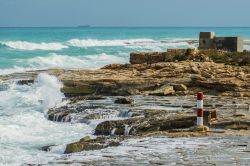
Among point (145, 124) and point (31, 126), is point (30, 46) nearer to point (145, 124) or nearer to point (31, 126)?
point (31, 126)

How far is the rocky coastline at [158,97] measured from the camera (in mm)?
13172

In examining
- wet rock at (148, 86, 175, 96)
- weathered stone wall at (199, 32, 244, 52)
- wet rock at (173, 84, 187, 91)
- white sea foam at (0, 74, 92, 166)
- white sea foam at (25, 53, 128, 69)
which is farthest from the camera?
white sea foam at (25, 53, 128, 69)

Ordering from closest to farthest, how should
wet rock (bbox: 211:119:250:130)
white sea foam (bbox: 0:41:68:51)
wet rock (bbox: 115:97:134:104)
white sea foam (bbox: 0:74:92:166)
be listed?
white sea foam (bbox: 0:74:92:166) → wet rock (bbox: 211:119:250:130) → wet rock (bbox: 115:97:134:104) → white sea foam (bbox: 0:41:68:51)

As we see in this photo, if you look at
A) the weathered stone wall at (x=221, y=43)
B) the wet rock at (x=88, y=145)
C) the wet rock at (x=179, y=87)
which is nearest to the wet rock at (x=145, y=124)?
the wet rock at (x=88, y=145)

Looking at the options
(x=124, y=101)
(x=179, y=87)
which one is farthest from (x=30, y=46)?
(x=124, y=101)

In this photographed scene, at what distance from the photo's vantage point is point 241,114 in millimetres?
14352

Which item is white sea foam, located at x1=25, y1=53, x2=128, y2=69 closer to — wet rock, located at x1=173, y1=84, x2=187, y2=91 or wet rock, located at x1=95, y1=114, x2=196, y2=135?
wet rock, located at x1=173, y1=84, x2=187, y2=91

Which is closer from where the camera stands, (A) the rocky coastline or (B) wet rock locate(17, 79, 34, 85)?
(A) the rocky coastline

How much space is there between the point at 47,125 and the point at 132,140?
5042 millimetres

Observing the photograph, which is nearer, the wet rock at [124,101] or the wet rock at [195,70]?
the wet rock at [124,101]

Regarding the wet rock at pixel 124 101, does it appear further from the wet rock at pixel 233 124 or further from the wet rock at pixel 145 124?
the wet rock at pixel 233 124

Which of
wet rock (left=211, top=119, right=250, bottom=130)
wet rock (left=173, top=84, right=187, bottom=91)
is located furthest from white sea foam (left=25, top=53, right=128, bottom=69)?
wet rock (left=211, top=119, right=250, bottom=130)

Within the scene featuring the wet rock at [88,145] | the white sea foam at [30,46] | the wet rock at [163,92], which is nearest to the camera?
the wet rock at [88,145]

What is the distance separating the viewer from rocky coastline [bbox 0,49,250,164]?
1317cm
